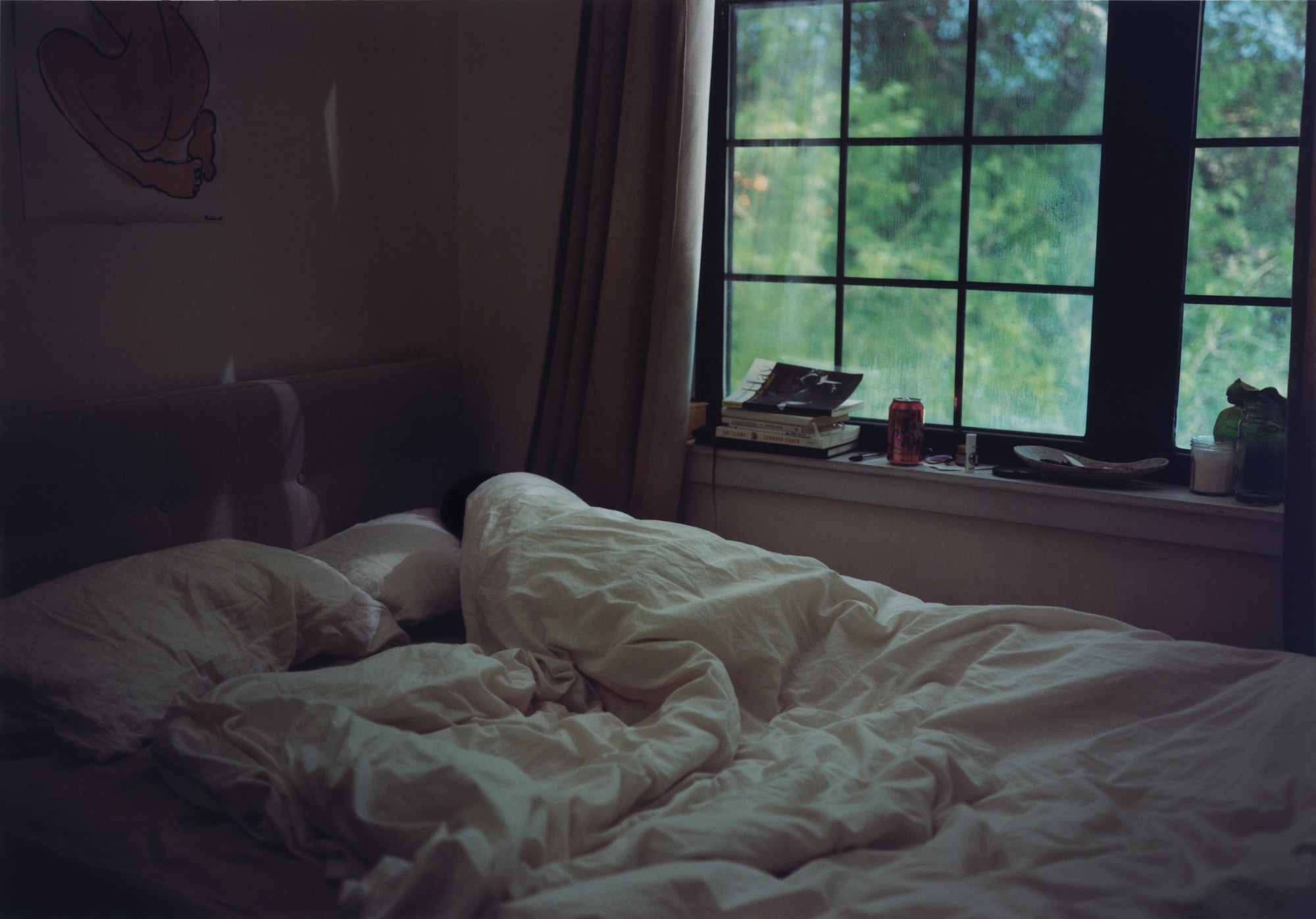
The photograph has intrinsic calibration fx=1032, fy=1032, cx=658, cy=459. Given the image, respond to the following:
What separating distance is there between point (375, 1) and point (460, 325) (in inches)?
34.0

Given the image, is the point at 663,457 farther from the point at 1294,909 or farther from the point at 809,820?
the point at 1294,909

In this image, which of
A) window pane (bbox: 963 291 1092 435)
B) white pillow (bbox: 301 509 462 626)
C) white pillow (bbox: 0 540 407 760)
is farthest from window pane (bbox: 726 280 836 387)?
white pillow (bbox: 0 540 407 760)

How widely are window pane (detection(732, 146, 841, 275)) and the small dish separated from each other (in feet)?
2.27

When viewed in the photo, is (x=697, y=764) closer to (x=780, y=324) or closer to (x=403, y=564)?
(x=403, y=564)

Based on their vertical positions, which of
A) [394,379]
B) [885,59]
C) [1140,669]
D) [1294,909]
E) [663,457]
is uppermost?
[885,59]

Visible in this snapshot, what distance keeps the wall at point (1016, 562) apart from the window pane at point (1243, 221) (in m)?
0.58

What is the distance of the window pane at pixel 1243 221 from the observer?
213 centimetres

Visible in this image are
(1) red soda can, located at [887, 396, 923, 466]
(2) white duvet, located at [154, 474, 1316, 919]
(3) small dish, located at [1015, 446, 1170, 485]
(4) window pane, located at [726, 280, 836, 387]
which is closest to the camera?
(2) white duvet, located at [154, 474, 1316, 919]

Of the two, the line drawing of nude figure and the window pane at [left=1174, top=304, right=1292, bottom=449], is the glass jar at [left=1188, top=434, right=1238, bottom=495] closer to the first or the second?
the window pane at [left=1174, top=304, right=1292, bottom=449]

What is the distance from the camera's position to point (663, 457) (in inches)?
102

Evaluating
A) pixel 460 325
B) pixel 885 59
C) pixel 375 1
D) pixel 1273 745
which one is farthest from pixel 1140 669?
pixel 375 1

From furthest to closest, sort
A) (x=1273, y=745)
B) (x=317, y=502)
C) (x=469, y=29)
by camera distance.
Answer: (x=469, y=29), (x=317, y=502), (x=1273, y=745)

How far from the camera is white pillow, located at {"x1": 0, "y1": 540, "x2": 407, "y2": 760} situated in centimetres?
147

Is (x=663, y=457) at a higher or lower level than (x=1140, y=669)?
higher
